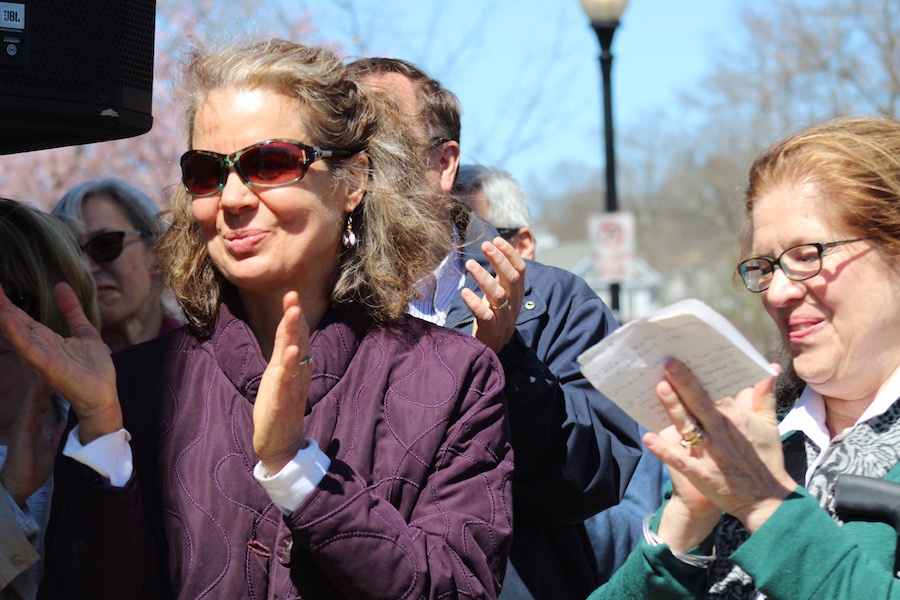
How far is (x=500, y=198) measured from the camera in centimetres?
452

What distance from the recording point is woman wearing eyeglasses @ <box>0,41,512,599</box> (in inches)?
80.7

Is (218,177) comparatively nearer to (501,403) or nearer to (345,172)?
(345,172)

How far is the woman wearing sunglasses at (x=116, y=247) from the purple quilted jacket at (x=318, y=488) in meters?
2.09

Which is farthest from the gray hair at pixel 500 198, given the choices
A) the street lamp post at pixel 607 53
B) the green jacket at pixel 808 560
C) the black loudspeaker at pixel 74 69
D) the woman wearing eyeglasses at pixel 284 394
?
the street lamp post at pixel 607 53

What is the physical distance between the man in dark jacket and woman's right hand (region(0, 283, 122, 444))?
2.70ft

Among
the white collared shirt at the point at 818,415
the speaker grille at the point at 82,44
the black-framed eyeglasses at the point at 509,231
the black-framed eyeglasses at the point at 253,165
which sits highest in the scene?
the speaker grille at the point at 82,44

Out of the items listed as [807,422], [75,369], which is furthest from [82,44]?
[807,422]

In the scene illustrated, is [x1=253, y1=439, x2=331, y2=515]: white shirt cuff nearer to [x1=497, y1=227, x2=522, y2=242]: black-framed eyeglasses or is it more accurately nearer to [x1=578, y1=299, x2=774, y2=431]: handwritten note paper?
[x1=578, y1=299, x2=774, y2=431]: handwritten note paper

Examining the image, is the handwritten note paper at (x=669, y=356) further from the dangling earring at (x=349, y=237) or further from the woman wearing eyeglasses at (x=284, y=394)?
the dangling earring at (x=349, y=237)

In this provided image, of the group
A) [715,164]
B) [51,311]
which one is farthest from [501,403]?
[715,164]

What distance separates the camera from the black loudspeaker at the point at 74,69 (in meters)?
2.33

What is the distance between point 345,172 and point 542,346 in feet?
2.55

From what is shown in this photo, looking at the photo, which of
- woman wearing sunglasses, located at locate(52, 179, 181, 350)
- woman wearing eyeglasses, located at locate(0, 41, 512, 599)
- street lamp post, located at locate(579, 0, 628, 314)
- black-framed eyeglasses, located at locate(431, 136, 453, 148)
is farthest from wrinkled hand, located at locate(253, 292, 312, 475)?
street lamp post, located at locate(579, 0, 628, 314)

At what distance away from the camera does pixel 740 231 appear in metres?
2.58
